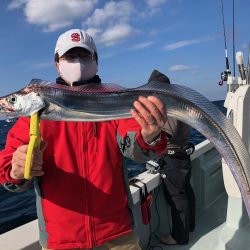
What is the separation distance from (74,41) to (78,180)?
98cm

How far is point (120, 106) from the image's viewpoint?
6.76ft

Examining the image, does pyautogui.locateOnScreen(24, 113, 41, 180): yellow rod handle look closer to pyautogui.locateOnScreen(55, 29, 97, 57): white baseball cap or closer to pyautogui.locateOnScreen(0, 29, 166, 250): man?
pyautogui.locateOnScreen(0, 29, 166, 250): man

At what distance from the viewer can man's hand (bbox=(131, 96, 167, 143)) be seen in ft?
6.67

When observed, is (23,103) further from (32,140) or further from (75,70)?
(75,70)

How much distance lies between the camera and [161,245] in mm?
4680

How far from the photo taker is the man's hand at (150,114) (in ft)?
6.67

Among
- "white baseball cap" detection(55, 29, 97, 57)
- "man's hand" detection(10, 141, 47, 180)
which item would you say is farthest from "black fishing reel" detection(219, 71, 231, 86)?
"man's hand" detection(10, 141, 47, 180)

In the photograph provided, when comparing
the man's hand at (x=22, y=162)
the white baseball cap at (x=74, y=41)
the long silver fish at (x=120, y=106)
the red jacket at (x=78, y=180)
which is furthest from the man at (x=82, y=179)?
the white baseball cap at (x=74, y=41)

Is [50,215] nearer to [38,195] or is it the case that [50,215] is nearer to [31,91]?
[38,195]

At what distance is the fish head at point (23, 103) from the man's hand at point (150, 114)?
55 cm

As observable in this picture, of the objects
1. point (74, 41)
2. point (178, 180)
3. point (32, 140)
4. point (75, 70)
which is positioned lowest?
point (178, 180)

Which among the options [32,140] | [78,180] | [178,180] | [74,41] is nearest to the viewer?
[32,140]

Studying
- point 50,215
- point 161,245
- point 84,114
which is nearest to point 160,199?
point 161,245

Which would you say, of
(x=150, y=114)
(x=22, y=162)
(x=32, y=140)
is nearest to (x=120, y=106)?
(x=150, y=114)
